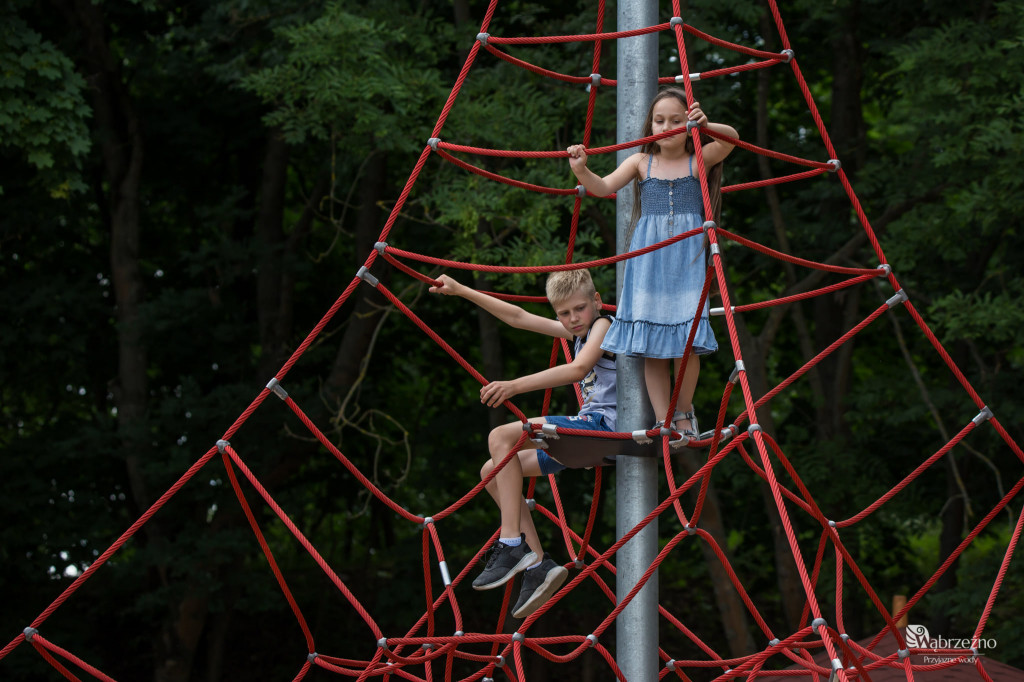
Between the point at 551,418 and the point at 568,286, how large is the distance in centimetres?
35

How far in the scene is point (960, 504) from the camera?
22.4 feet

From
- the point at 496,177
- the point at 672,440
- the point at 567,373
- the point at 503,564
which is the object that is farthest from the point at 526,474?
the point at 496,177

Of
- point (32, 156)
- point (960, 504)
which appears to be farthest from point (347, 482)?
point (960, 504)

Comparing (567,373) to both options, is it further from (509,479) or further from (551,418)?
(509,479)

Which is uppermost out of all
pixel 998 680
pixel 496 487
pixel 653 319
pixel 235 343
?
pixel 235 343

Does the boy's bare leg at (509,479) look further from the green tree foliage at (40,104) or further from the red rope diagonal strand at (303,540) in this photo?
the green tree foliage at (40,104)

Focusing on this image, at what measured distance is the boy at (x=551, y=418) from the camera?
2.77 metres

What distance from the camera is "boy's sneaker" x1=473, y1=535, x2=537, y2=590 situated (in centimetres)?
280

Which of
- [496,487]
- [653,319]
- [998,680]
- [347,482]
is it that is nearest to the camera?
[653,319]

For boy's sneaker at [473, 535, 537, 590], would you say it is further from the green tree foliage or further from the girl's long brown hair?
the green tree foliage

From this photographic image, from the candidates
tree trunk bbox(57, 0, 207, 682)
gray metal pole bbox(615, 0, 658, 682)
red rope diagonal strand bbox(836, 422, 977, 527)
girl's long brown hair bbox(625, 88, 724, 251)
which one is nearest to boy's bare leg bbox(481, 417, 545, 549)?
gray metal pole bbox(615, 0, 658, 682)

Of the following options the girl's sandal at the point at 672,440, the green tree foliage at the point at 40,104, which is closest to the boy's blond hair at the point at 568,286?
the girl's sandal at the point at 672,440

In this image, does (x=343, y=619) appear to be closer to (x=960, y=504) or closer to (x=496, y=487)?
(x=960, y=504)

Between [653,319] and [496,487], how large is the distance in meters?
0.66
